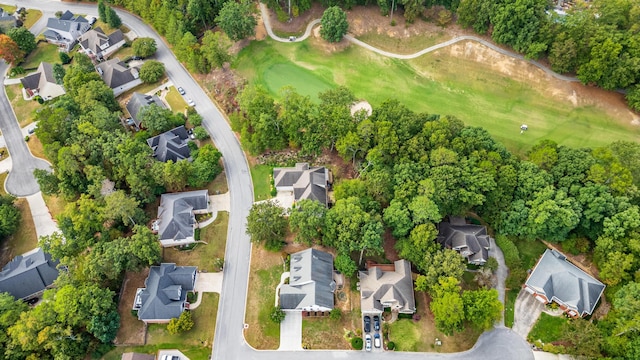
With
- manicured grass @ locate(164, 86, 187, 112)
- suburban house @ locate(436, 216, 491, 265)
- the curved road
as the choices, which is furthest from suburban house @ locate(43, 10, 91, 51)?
suburban house @ locate(436, 216, 491, 265)

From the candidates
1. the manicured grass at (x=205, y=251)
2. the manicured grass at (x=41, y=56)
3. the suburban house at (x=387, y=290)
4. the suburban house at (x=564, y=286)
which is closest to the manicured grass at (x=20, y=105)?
the manicured grass at (x=41, y=56)

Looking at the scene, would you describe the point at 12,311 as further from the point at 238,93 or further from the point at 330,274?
the point at 238,93

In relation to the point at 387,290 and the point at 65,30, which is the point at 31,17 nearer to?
the point at 65,30

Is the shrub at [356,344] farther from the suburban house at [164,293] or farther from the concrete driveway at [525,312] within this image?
the suburban house at [164,293]

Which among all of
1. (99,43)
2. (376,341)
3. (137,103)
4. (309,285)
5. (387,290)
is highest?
(99,43)

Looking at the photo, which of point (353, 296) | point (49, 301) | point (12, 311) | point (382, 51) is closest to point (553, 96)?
point (382, 51)

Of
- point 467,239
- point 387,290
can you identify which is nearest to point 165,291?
point 387,290
